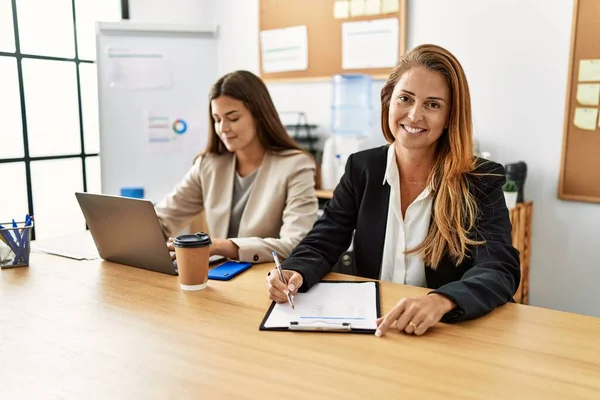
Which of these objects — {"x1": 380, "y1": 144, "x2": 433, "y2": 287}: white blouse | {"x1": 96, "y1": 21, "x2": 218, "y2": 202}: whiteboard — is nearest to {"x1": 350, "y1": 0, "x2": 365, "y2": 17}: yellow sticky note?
{"x1": 96, "y1": 21, "x2": 218, "y2": 202}: whiteboard

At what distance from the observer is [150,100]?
3.23 m

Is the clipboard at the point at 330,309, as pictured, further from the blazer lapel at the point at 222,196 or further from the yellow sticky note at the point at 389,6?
the yellow sticky note at the point at 389,6

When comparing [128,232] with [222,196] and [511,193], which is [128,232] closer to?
[222,196]

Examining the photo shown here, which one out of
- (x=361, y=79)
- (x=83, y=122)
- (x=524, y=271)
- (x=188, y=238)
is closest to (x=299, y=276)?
(x=188, y=238)

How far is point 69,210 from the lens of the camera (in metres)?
3.43

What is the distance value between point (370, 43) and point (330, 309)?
2.36 m

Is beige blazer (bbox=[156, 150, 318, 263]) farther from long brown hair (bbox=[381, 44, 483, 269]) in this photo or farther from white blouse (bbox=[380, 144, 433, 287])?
long brown hair (bbox=[381, 44, 483, 269])

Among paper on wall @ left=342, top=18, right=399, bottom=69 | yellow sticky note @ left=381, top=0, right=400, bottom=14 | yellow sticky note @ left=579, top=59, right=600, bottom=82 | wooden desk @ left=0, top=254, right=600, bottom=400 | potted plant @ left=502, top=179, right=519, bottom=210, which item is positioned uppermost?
yellow sticky note @ left=381, top=0, right=400, bottom=14

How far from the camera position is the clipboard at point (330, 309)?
3.54ft

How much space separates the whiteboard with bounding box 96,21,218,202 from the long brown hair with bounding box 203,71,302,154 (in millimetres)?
1305

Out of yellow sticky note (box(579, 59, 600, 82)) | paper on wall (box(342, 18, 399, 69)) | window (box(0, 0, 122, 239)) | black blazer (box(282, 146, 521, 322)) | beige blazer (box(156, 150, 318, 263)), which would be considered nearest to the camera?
black blazer (box(282, 146, 521, 322))

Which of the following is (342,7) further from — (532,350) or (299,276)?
(532,350)

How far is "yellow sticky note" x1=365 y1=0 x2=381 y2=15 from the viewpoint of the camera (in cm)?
313

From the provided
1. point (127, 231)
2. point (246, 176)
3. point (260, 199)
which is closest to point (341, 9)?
point (246, 176)
